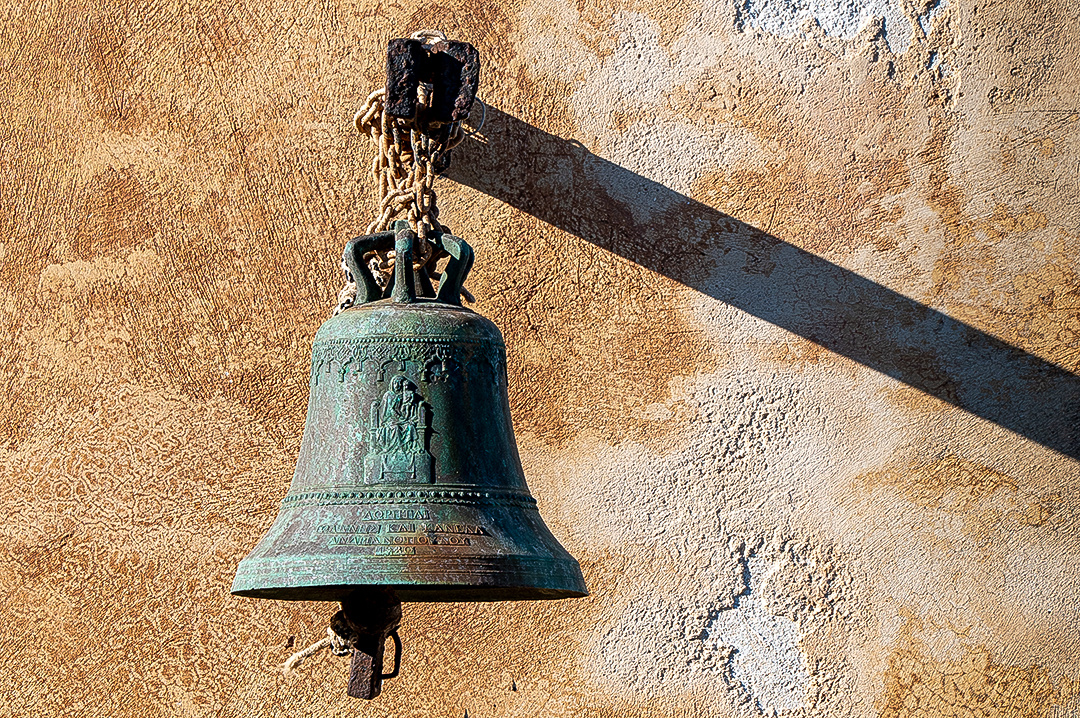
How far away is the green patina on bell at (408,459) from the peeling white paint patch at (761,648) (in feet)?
2.04

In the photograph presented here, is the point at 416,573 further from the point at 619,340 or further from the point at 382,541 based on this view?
the point at 619,340

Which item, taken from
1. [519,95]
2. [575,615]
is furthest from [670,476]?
[519,95]

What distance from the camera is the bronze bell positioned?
1.77 meters

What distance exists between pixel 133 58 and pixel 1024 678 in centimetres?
196

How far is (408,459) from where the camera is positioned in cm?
185

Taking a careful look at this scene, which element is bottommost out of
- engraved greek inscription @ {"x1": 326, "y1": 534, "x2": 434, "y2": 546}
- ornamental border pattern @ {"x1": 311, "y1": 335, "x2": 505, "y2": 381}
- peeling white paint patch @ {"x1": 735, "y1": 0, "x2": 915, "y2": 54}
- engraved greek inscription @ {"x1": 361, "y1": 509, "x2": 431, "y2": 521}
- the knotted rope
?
the knotted rope

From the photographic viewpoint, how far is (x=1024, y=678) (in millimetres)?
2504

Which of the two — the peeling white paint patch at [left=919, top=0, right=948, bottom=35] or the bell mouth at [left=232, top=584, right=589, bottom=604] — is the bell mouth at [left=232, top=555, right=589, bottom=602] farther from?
the peeling white paint patch at [left=919, top=0, right=948, bottom=35]

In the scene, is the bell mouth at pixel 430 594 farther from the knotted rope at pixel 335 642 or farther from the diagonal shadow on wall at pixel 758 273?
the diagonal shadow on wall at pixel 758 273

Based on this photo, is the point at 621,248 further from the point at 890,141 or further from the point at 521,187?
the point at 890,141

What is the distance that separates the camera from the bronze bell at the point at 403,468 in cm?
177

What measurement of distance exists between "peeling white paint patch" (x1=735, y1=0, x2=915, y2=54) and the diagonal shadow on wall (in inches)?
14.3

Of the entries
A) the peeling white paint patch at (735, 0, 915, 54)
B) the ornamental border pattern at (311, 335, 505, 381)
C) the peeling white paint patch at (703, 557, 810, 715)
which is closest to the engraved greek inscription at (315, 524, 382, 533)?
the ornamental border pattern at (311, 335, 505, 381)

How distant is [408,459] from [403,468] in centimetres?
A: 1
